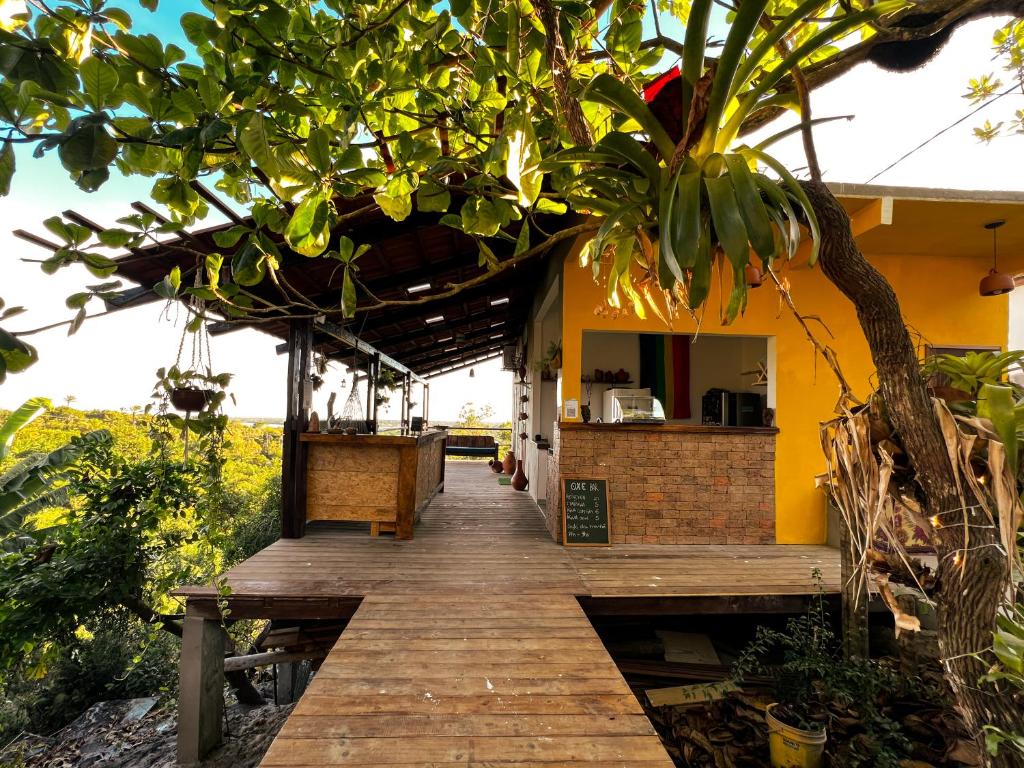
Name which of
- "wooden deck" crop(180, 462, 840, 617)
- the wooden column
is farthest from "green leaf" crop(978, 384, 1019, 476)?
the wooden column

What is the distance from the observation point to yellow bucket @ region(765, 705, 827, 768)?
7.12 feet

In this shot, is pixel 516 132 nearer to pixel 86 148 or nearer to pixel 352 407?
pixel 86 148

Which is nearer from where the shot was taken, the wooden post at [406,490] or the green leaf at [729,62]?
the green leaf at [729,62]

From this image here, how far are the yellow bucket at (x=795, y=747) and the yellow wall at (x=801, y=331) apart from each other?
232 cm

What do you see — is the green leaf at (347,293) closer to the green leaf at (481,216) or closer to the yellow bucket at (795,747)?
the green leaf at (481,216)

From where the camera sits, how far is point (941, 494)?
1.00m

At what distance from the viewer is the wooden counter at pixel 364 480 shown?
4.15 meters

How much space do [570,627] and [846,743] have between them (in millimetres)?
1542

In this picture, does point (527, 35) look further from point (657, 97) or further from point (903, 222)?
point (903, 222)

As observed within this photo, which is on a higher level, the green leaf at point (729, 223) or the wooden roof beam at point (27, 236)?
the wooden roof beam at point (27, 236)

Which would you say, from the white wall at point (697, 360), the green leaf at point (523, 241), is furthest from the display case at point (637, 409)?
the green leaf at point (523, 241)

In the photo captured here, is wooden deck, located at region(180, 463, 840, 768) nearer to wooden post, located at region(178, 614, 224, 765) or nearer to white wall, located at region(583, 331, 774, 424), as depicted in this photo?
wooden post, located at region(178, 614, 224, 765)

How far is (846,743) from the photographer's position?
234cm

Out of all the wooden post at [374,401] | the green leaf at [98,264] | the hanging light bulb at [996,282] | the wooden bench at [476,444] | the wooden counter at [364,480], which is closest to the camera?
the green leaf at [98,264]
